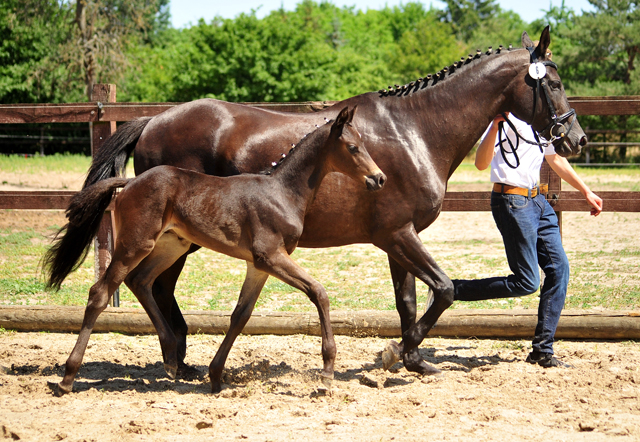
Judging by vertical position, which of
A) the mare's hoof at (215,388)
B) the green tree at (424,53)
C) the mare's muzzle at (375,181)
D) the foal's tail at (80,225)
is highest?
the green tree at (424,53)

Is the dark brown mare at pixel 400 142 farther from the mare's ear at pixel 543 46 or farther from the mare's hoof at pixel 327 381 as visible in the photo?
the mare's hoof at pixel 327 381

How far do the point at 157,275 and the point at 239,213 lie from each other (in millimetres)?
853

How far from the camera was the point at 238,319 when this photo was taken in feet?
13.2

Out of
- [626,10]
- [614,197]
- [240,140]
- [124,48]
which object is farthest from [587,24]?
[240,140]

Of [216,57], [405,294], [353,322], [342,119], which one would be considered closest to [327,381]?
[405,294]

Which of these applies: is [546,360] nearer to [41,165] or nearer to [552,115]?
[552,115]

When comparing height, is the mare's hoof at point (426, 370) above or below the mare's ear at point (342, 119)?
below

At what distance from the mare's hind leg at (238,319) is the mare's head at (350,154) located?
850 mm

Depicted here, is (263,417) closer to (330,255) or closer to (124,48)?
(330,255)

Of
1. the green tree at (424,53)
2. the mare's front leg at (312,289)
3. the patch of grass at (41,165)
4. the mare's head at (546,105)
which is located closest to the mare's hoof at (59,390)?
the mare's front leg at (312,289)

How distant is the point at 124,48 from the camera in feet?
83.8

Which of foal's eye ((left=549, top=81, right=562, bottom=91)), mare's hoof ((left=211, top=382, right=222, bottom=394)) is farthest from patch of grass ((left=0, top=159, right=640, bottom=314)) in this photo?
foal's eye ((left=549, top=81, right=562, bottom=91))

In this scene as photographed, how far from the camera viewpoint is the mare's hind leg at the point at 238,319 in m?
3.93

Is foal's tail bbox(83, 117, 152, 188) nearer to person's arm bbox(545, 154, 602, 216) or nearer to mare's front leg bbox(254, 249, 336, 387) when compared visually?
mare's front leg bbox(254, 249, 336, 387)
